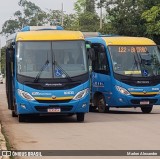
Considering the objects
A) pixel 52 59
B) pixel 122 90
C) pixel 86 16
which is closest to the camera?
pixel 52 59

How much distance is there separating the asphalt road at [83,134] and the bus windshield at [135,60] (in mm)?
3028

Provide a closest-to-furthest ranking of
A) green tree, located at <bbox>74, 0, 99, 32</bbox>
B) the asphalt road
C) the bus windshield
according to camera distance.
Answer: the asphalt road
the bus windshield
green tree, located at <bbox>74, 0, 99, 32</bbox>

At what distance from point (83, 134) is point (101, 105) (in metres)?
8.84

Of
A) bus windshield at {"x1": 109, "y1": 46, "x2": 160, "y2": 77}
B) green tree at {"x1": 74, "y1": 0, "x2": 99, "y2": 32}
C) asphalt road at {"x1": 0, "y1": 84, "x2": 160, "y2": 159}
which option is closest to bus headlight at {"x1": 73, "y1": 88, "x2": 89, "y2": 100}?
asphalt road at {"x1": 0, "y1": 84, "x2": 160, "y2": 159}

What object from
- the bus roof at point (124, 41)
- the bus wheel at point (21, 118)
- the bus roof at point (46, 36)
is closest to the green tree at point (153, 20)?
the bus roof at point (124, 41)

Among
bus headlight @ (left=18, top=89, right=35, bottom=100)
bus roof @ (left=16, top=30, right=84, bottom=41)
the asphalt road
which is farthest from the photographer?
bus roof @ (left=16, top=30, right=84, bottom=41)

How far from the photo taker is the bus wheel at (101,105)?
75.7ft

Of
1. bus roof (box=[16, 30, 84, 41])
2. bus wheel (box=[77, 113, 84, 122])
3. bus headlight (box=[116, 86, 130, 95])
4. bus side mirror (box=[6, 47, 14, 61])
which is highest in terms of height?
bus roof (box=[16, 30, 84, 41])

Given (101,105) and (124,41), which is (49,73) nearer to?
(124,41)

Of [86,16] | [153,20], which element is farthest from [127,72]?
[86,16]

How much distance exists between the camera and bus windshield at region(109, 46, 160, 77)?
2209cm

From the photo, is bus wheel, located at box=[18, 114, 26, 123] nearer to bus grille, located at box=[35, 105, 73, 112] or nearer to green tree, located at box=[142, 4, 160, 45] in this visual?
bus grille, located at box=[35, 105, 73, 112]

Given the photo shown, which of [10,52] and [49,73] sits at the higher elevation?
[10,52]

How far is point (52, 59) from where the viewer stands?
1795 centimetres
